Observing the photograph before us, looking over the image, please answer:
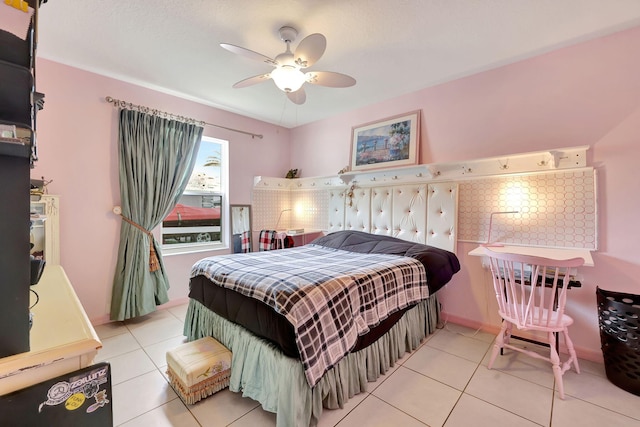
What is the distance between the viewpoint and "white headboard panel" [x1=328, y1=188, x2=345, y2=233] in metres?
3.55

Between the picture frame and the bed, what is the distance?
120 cm

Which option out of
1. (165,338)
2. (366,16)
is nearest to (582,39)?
(366,16)

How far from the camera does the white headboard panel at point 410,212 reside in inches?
112

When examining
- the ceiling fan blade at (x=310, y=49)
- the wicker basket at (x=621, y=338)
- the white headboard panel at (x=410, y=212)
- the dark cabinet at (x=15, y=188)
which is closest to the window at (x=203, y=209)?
the ceiling fan blade at (x=310, y=49)

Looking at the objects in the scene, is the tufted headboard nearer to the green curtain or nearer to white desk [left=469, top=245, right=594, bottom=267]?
white desk [left=469, top=245, right=594, bottom=267]

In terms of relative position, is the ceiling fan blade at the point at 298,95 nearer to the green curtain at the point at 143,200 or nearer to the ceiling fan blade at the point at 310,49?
the ceiling fan blade at the point at 310,49

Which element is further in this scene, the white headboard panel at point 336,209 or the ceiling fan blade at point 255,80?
the white headboard panel at point 336,209

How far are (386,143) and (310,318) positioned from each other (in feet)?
8.10

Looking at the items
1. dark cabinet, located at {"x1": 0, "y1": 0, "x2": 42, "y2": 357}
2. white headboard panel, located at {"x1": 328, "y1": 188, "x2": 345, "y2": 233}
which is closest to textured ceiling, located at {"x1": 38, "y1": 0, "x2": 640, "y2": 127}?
white headboard panel, located at {"x1": 328, "y1": 188, "x2": 345, "y2": 233}

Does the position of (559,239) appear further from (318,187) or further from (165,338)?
(165,338)

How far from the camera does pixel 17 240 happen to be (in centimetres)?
→ 61

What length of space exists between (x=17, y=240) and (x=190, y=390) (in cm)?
143

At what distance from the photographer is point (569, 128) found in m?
2.18

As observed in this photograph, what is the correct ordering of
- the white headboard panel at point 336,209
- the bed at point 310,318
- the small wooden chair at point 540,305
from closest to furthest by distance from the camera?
the bed at point 310,318, the small wooden chair at point 540,305, the white headboard panel at point 336,209
